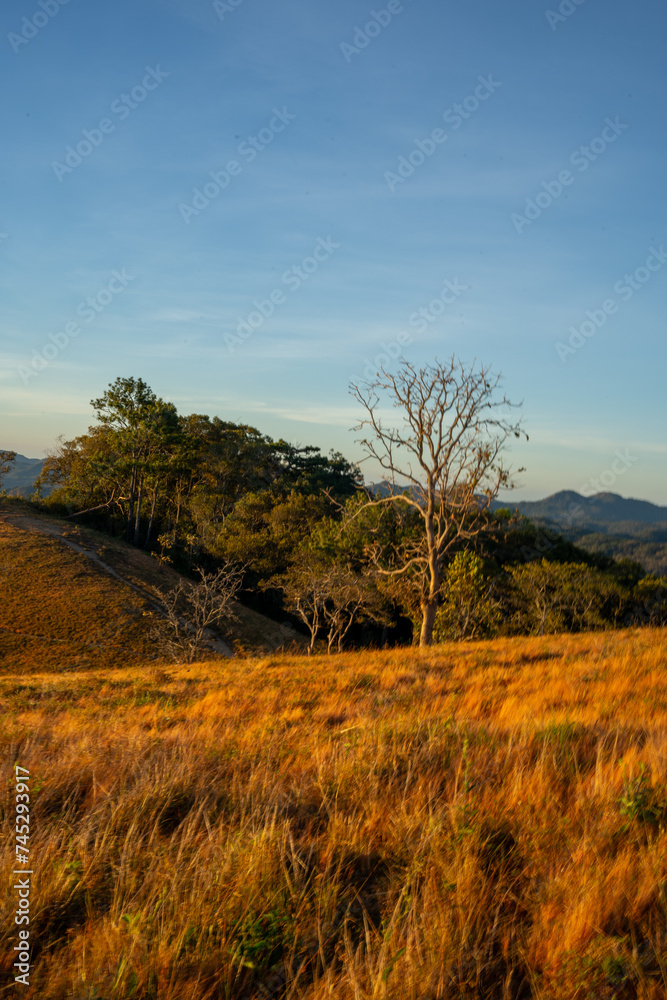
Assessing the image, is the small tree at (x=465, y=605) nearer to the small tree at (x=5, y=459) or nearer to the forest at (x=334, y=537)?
the forest at (x=334, y=537)

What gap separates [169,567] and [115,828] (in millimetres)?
45634

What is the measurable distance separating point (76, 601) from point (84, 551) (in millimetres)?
9302

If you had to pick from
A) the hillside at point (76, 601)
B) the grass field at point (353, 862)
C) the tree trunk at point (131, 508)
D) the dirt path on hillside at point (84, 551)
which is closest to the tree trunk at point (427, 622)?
the grass field at point (353, 862)

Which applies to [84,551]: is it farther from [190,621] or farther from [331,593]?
[331,593]

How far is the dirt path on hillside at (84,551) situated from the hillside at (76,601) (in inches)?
3.2

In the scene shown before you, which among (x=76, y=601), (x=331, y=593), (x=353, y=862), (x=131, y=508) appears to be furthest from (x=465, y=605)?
(x=131, y=508)

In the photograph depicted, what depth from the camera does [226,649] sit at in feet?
109

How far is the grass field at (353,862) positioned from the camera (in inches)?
70.1

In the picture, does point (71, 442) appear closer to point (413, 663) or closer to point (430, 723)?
point (413, 663)

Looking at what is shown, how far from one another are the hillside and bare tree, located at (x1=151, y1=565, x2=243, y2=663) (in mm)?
873

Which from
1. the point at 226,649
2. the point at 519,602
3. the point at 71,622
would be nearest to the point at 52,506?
the point at 71,622

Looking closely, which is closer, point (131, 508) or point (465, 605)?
point (465, 605)

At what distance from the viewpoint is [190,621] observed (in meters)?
34.5

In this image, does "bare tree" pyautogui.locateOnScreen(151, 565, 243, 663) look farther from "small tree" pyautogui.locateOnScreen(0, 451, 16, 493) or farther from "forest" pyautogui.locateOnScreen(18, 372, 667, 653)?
"small tree" pyautogui.locateOnScreen(0, 451, 16, 493)
